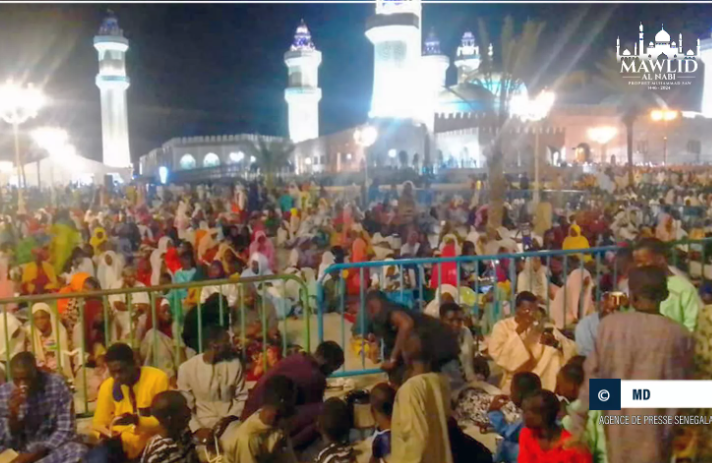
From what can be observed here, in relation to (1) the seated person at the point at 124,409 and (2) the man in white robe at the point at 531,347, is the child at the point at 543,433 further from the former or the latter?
(1) the seated person at the point at 124,409

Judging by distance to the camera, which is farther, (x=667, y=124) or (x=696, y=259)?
(x=667, y=124)

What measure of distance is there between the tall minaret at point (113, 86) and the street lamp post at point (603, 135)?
27939mm

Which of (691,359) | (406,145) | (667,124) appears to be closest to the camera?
(691,359)

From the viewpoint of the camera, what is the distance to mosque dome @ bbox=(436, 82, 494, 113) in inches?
1502

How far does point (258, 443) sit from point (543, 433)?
125cm

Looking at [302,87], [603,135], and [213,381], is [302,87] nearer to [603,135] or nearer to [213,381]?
[603,135]

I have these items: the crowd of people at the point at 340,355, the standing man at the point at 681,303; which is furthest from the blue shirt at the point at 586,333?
the standing man at the point at 681,303

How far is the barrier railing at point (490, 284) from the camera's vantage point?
5.07 m

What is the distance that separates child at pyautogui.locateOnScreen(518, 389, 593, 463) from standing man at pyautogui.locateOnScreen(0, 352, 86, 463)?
84.2 inches

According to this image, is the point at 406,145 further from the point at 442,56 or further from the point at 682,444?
the point at 682,444

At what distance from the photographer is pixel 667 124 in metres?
38.9

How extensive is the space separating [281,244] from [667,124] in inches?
1349

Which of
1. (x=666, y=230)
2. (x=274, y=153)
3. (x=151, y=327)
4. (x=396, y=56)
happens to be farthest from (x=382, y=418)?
(x=274, y=153)

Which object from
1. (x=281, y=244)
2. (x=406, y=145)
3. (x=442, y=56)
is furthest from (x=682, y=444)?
(x=442, y=56)
